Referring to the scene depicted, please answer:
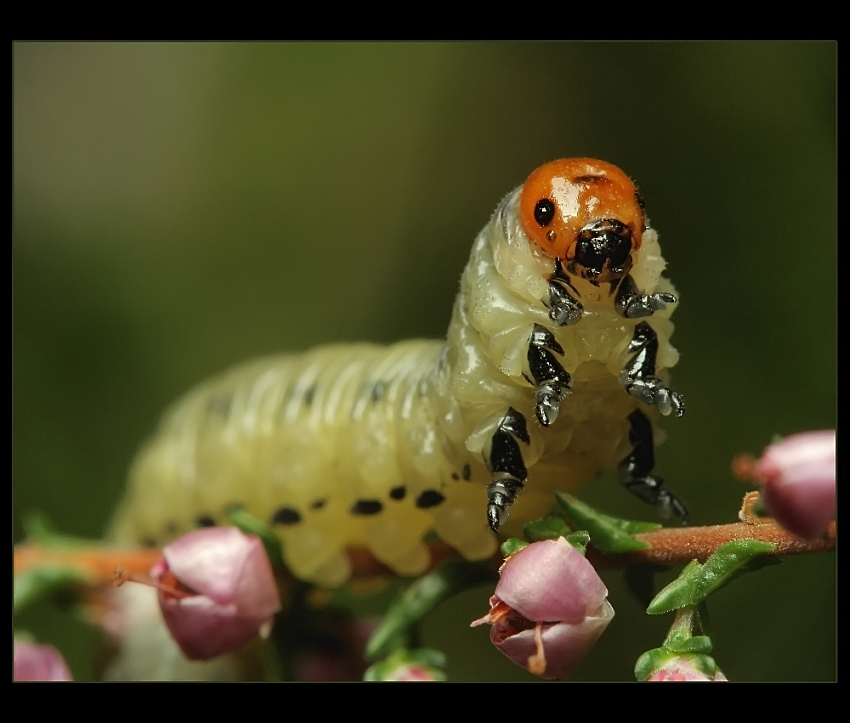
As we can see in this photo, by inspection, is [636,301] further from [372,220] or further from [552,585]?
[372,220]

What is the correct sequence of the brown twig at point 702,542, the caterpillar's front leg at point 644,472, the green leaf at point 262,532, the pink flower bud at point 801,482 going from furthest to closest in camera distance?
the green leaf at point 262,532
the caterpillar's front leg at point 644,472
the brown twig at point 702,542
the pink flower bud at point 801,482

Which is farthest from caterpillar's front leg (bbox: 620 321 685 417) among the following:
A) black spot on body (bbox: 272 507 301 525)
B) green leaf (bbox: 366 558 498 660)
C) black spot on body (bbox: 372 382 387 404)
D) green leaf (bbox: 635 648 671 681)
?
black spot on body (bbox: 272 507 301 525)

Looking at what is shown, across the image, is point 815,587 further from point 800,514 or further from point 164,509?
point 164,509

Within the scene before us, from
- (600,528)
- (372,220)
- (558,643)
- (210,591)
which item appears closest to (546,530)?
(600,528)

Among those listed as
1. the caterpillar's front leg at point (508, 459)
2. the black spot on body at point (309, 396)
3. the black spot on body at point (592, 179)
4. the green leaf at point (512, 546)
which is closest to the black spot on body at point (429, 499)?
the caterpillar's front leg at point (508, 459)

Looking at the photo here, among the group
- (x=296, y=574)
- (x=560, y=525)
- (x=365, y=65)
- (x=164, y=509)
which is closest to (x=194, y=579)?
(x=296, y=574)

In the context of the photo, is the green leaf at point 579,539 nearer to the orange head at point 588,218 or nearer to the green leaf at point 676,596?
the green leaf at point 676,596

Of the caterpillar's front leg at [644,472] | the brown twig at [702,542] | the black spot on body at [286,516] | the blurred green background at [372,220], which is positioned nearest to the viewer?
the brown twig at [702,542]
